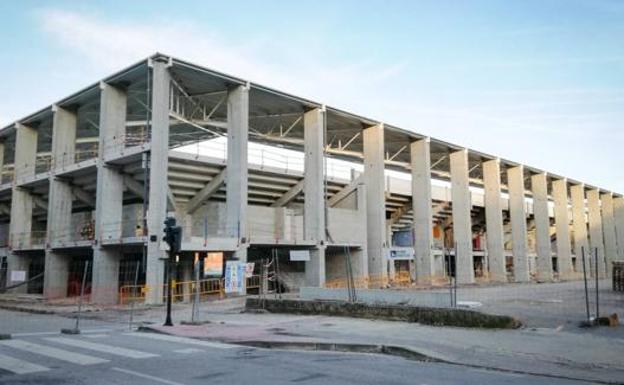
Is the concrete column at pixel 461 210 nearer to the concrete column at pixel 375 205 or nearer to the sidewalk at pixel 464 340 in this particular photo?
the concrete column at pixel 375 205

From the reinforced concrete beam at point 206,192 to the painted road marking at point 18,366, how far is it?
23966 millimetres

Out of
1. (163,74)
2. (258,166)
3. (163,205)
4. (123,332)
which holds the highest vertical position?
(163,74)

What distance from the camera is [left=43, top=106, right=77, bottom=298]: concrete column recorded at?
34.4 metres

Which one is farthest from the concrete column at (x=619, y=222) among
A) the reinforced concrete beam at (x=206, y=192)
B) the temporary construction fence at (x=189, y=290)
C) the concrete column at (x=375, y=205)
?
the temporary construction fence at (x=189, y=290)

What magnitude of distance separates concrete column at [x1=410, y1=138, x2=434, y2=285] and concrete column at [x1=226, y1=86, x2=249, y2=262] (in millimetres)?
17947

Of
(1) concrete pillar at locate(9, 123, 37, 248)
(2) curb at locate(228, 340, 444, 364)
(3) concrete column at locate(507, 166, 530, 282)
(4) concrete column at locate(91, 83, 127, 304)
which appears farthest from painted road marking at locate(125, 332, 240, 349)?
(3) concrete column at locate(507, 166, 530, 282)

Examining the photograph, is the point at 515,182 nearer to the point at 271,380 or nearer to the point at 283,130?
the point at 283,130

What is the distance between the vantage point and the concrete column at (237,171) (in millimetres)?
29664

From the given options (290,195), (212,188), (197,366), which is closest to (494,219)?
(290,195)

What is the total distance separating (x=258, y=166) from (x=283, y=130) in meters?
8.97

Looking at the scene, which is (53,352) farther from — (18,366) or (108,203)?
Result: (108,203)

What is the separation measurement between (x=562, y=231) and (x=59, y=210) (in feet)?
168

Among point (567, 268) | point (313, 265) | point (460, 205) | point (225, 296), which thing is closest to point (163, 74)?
point (225, 296)

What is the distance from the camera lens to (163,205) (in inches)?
1064
